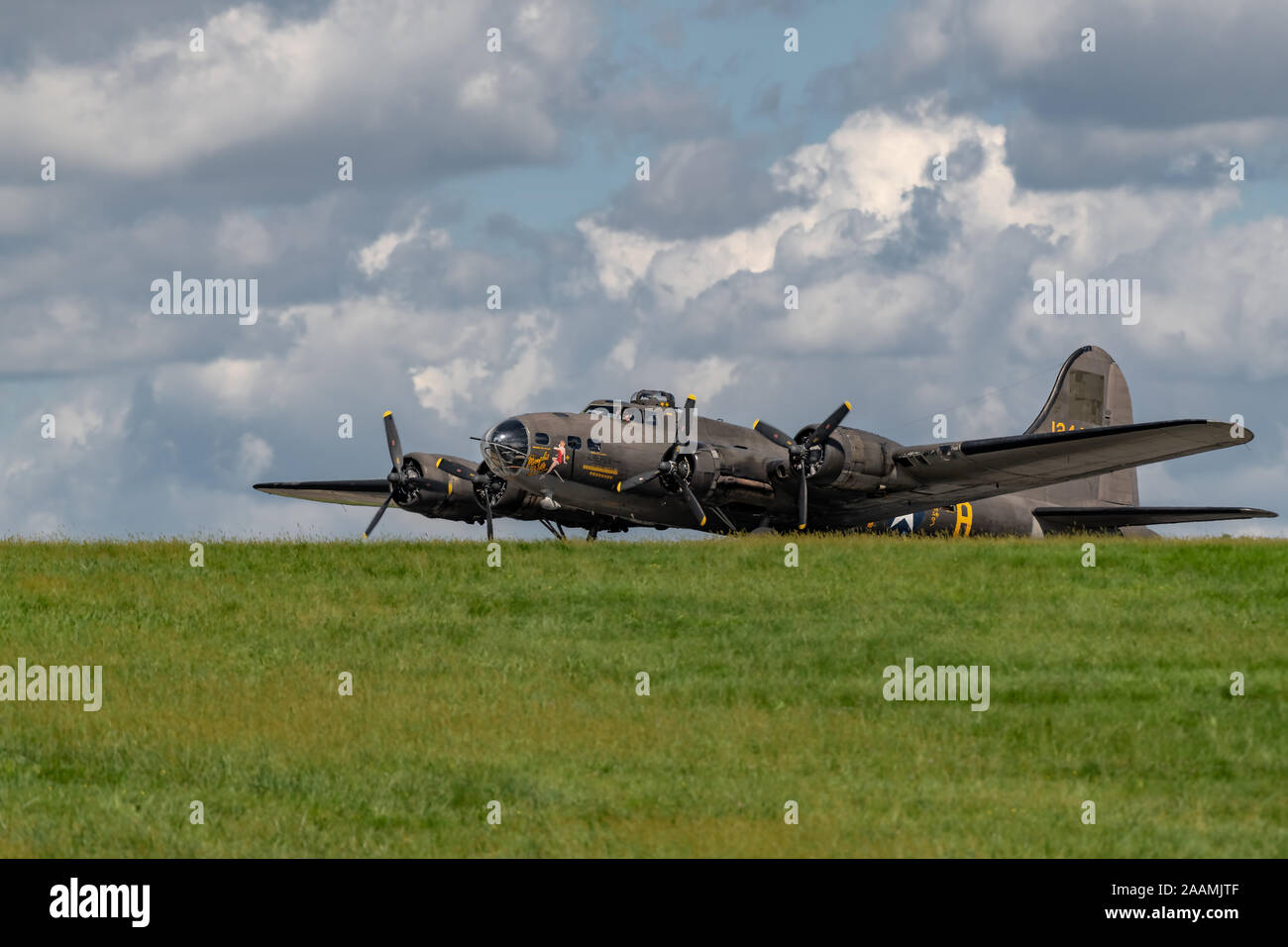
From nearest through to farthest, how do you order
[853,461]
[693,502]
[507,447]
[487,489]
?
[507,447] < [693,502] < [853,461] < [487,489]

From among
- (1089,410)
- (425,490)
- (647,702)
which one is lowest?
(647,702)

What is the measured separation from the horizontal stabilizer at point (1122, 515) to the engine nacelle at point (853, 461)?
12.0m

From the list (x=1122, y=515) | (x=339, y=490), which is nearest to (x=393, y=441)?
Result: (x=339, y=490)

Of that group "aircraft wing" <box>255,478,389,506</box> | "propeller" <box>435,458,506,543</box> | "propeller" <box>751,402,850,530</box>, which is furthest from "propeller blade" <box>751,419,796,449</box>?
"aircraft wing" <box>255,478,389,506</box>

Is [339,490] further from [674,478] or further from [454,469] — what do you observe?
[674,478]

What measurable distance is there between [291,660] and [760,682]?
829 centimetres

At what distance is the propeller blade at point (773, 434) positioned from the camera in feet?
138

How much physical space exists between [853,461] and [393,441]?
17612 mm

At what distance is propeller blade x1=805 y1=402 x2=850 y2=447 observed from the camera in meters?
42.2

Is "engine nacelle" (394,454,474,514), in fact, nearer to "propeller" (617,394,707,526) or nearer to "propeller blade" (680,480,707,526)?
"propeller" (617,394,707,526)

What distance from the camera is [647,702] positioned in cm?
2192

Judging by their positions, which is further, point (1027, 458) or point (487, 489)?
point (487, 489)

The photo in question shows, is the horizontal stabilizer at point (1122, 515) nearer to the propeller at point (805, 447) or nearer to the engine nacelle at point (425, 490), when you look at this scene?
the propeller at point (805, 447)
